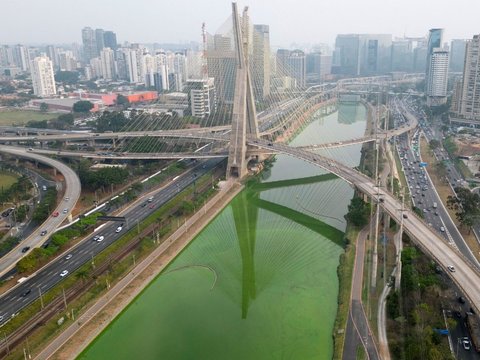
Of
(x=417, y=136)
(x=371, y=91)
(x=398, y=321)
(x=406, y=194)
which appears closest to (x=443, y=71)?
(x=371, y=91)

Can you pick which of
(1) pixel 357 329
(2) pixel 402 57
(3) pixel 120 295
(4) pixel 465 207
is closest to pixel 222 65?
(4) pixel 465 207

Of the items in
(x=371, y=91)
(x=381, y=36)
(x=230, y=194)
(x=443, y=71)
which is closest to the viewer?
(x=230, y=194)

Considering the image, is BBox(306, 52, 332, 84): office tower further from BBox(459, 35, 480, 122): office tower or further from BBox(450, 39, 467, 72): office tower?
BBox(459, 35, 480, 122): office tower

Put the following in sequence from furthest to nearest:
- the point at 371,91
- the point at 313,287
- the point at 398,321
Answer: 1. the point at 371,91
2. the point at 313,287
3. the point at 398,321

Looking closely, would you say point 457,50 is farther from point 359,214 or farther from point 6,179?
point 6,179

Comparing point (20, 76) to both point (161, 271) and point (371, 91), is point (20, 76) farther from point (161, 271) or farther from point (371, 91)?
point (161, 271)

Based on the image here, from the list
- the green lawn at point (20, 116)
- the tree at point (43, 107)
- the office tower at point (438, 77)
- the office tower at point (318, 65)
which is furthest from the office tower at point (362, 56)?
the green lawn at point (20, 116)

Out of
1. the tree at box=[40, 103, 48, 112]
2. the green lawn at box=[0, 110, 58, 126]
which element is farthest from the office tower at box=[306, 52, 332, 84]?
the green lawn at box=[0, 110, 58, 126]
